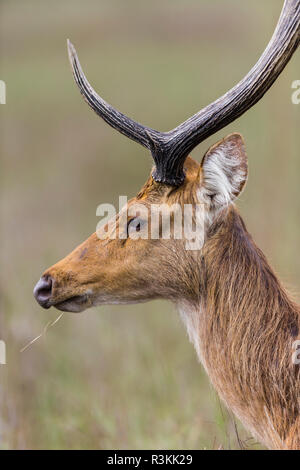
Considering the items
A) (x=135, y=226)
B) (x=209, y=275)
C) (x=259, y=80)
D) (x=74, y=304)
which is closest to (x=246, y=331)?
(x=209, y=275)

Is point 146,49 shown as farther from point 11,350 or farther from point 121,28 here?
point 11,350

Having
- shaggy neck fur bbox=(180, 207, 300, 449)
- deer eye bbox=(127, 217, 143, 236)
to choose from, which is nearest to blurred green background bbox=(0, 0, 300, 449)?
shaggy neck fur bbox=(180, 207, 300, 449)

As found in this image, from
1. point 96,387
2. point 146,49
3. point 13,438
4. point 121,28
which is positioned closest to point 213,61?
point 146,49

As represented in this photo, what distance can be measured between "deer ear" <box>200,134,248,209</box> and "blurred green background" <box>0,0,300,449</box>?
0.95 metres

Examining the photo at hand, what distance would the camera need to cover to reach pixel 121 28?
66.6 feet

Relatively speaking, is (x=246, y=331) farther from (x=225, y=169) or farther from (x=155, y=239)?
(x=225, y=169)

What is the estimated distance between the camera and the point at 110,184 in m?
14.0

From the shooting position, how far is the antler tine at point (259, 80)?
4.38 metres

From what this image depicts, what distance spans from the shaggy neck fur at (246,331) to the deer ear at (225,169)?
0.18m

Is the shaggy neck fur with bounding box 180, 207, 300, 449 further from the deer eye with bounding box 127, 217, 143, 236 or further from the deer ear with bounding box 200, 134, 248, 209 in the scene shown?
the deer eye with bounding box 127, 217, 143, 236

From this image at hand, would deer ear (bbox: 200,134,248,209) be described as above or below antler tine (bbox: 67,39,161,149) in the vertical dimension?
below

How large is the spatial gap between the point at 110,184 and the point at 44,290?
9.30 m

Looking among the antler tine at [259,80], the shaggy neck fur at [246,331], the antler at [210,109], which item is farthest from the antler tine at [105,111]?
the shaggy neck fur at [246,331]

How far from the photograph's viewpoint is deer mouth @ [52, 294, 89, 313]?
480 cm
